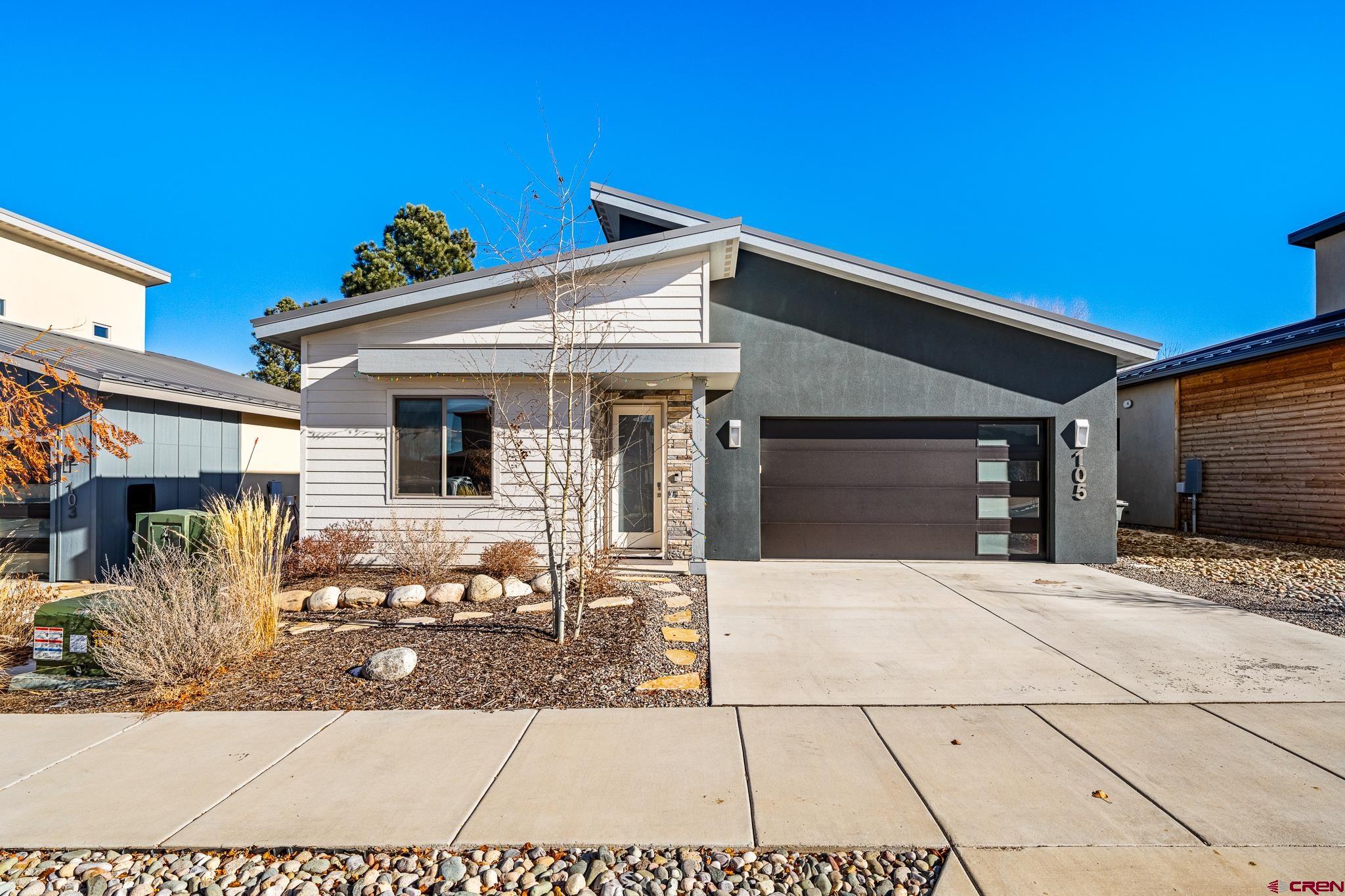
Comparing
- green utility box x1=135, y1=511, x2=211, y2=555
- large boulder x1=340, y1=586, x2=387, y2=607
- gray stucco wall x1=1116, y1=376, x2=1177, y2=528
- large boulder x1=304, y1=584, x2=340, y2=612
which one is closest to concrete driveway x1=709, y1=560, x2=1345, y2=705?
large boulder x1=340, y1=586, x2=387, y2=607

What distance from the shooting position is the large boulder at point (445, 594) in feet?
22.1

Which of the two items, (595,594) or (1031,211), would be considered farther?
(1031,211)

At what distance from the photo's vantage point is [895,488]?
967 cm

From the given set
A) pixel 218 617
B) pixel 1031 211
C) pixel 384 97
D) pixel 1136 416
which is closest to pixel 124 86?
pixel 384 97

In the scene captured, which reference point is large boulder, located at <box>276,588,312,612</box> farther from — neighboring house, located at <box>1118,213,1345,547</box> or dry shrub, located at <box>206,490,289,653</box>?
neighboring house, located at <box>1118,213,1345,547</box>

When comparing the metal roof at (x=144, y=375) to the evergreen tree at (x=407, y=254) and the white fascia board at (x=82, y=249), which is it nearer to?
the white fascia board at (x=82, y=249)

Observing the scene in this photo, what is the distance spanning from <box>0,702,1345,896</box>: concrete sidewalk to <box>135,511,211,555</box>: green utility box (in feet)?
11.2

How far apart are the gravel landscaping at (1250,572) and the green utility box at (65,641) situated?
1014cm

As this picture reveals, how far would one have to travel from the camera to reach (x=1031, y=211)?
2319cm

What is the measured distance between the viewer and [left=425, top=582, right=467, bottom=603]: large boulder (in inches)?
265

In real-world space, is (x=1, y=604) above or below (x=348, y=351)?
below

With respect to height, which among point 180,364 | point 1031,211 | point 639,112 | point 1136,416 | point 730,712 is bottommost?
point 730,712

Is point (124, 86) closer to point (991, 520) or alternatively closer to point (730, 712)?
point (730, 712)

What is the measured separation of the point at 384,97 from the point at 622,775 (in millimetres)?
12441
